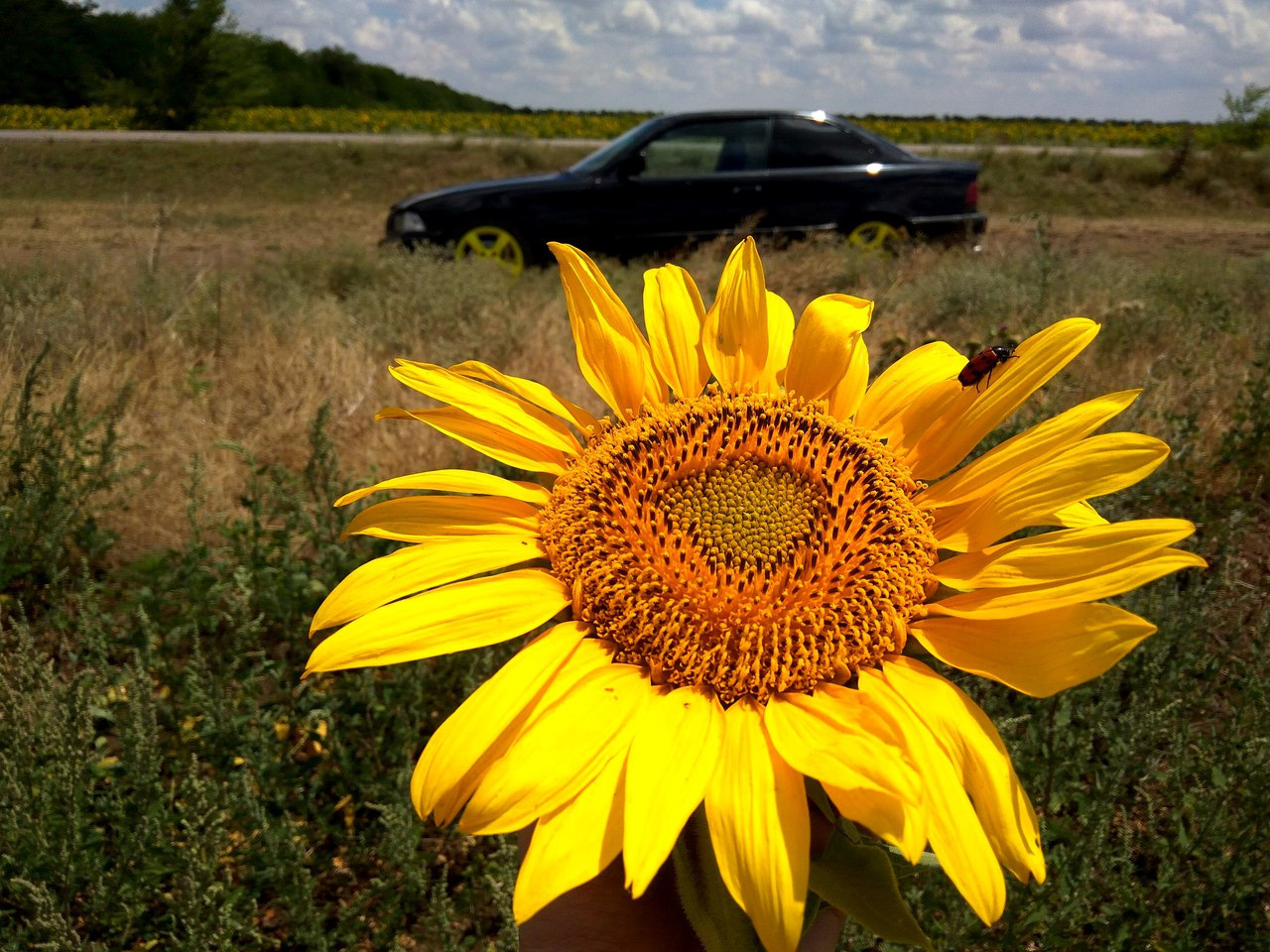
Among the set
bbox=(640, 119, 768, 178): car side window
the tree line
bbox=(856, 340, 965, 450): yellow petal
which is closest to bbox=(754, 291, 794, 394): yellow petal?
bbox=(856, 340, 965, 450): yellow petal

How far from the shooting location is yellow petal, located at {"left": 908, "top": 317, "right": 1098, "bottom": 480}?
3.72 feet

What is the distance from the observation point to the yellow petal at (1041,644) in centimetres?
84

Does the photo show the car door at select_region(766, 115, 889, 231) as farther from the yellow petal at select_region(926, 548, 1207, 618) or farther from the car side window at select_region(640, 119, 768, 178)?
the yellow petal at select_region(926, 548, 1207, 618)

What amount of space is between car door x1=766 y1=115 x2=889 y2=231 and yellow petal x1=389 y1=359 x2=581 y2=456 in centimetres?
801

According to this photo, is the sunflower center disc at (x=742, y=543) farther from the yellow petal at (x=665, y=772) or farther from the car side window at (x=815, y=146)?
the car side window at (x=815, y=146)

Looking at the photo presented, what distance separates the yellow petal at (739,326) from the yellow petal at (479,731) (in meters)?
0.55

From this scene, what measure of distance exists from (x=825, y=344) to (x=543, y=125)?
44242 mm

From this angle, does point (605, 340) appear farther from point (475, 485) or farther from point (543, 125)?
point (543, 125)

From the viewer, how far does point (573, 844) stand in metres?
0.84

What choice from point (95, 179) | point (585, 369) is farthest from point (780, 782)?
point (95, 179)

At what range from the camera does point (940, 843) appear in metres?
0.83

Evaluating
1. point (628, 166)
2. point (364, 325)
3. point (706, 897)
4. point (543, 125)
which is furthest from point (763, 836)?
point (543, 125)

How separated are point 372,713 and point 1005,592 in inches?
82.1

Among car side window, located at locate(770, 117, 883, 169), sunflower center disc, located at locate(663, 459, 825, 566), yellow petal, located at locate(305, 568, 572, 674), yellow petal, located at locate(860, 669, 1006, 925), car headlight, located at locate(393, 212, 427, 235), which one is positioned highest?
car side window, located at locate(770, 117, 883, 169)
